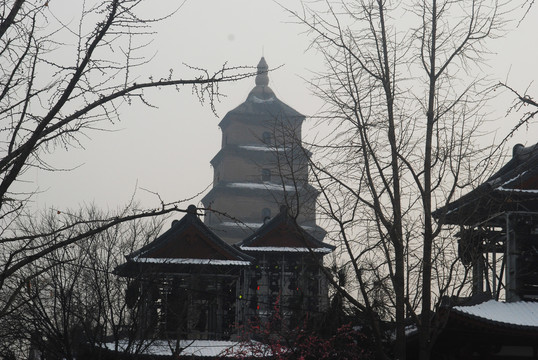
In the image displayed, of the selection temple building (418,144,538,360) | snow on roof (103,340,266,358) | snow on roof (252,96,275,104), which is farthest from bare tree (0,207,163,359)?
snow on roof (252,96,275,104)

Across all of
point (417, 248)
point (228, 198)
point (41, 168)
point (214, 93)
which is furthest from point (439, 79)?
point (228, 198)

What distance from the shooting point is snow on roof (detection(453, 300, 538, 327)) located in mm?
12508

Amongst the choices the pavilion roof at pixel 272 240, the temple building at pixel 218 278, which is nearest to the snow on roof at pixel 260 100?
the temple building at pixel 218 278

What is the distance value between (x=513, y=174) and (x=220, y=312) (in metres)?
10.9

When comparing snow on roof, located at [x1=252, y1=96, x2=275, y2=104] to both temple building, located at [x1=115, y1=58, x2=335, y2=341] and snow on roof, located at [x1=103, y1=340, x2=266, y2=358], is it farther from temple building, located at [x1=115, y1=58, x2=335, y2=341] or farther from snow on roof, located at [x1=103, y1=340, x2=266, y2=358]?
snow on roof, located at [x1=103, y1=340, x2=266, y2=358]

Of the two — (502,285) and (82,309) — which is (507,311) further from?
(82,309)

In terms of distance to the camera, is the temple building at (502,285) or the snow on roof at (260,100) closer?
the temple building at (502,285)

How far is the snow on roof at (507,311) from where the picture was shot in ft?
41.0

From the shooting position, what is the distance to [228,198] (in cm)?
4894

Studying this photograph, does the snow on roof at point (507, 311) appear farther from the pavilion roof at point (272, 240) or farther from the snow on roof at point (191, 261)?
the pavilion roof at point (272, 240)

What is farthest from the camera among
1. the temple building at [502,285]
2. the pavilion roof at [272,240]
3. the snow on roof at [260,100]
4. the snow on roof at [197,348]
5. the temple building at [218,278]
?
the snow on roof at [260,100]

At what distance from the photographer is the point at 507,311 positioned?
13289mm

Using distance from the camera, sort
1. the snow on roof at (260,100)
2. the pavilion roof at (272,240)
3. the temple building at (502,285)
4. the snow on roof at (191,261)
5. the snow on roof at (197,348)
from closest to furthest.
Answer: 1. the temple building at (502,285)
2. the snow on roof at (197,348)
3. the snow on roof at (191,261)
4. the pavilion roof at (272,240)
5. the snow on roof at (260,100)

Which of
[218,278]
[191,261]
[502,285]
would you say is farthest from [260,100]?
[502,285]
